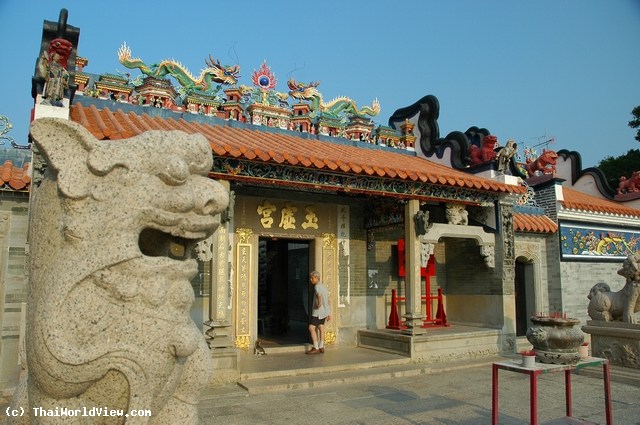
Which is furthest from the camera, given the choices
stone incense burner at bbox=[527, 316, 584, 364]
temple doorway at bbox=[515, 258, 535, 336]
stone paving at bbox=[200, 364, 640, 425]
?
temple doorway at bbox=[515, 258, 535, 336]

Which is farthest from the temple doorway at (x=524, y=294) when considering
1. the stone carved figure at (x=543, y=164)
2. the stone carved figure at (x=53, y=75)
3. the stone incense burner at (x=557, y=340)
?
the stone carved figure at (x=53, y=75)

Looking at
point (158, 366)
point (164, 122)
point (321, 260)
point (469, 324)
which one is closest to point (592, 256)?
point (469, 324)

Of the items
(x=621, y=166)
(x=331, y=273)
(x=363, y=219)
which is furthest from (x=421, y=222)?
(x=621, y=166)

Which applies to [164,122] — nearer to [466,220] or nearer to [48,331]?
[466,220]

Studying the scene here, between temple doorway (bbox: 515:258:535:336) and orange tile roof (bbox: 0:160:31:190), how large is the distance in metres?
9.15

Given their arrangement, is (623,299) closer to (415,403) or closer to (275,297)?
(415,403)

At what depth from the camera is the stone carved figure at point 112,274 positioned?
1.97 metres

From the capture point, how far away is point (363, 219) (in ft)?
30.5

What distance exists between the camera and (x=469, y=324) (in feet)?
31.1

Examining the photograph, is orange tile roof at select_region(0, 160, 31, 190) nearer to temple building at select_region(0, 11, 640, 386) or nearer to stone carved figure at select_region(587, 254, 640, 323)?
temple building at select_region(0, 11, 640, 386)

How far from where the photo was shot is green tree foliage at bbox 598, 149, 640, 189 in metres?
20.3

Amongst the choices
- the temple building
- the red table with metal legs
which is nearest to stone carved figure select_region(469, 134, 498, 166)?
the temple building

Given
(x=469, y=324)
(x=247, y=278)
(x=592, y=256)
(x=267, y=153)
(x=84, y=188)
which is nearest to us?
(x=84, y=188)

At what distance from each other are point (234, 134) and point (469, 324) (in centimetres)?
573
